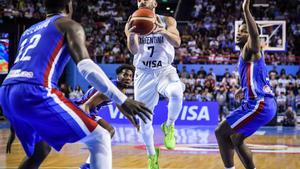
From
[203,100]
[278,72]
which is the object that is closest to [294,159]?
[203,100]

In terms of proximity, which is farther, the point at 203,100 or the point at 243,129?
the point at 203,100

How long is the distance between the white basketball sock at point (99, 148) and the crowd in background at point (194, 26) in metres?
16.6

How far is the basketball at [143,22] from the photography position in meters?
6.01

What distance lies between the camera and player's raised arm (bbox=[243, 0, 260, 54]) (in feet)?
17.6

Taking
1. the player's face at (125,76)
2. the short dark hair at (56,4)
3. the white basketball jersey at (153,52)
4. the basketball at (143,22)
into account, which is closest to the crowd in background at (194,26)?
the white basketball jersey at (153,52)

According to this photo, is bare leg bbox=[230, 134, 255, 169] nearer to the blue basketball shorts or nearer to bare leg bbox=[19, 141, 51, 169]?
the blue basketball shorts

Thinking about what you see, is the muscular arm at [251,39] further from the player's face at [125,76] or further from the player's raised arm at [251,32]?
the player's face at [125,76]

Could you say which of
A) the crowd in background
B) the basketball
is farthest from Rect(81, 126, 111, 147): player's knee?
the crowd in background

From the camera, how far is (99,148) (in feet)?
11.6

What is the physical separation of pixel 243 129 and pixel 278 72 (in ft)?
46.8

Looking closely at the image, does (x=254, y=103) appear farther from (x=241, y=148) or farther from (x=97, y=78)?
(x=97, y=78)

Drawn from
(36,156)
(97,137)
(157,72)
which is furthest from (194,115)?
(97,137)

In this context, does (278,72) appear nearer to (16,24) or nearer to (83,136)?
(16,24)

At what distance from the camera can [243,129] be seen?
5.60 m
